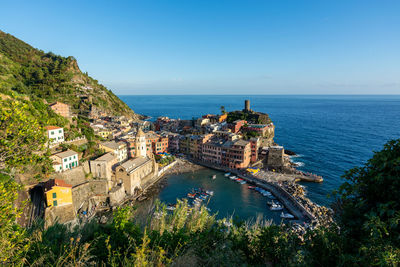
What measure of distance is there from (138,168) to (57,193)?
12.3 m

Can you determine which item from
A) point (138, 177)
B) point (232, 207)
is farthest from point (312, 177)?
point (138, 177)

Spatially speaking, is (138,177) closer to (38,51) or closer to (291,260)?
(291,260)

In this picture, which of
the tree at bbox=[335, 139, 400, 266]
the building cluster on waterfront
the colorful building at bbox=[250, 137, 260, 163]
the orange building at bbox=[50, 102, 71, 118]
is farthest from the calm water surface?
the orange building at bbox=[50, 102, 71, 118]

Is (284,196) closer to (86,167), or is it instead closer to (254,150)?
(254,150)

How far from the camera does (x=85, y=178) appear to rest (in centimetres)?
2714

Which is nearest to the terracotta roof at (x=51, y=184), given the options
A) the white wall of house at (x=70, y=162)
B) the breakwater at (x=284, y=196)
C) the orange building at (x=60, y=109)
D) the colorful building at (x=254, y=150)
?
the white wall of house at (x=70, y=162)

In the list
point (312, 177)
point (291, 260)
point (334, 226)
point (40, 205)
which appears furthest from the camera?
point (312, 177)

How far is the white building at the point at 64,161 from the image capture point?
2423cm

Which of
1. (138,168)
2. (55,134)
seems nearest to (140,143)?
(138,168)

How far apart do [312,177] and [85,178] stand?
37.2 meters

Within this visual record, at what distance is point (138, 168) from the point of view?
32.1m

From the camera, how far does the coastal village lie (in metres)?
21.8

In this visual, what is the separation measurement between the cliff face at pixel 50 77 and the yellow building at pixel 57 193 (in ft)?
121

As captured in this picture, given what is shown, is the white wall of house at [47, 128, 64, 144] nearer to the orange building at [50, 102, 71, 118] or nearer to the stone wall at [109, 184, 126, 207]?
the stone wall at [109, 184, 126, 207]
